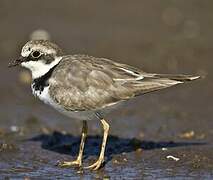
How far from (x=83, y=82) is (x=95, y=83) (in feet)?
0.54

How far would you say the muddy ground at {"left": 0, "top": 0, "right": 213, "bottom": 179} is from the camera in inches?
412

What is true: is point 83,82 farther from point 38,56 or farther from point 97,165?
point 97,165

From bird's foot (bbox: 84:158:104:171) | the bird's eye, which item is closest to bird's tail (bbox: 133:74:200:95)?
bird's foot (bbox: 84:158:104:171)

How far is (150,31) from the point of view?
17578 mm

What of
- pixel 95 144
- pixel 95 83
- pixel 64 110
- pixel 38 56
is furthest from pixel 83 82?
pixel 95 144

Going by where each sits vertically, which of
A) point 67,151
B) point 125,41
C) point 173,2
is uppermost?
point 173,2

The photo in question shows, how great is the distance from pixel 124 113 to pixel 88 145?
1810mm

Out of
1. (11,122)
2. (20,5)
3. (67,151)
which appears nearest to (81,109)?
(67,151)

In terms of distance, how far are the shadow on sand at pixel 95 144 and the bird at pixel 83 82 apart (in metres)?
0.83

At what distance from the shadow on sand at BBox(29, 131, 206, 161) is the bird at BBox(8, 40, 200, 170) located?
0.83 meters

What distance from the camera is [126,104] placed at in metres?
10.8

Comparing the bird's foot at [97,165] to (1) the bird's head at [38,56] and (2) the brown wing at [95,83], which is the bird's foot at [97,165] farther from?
(1) the bird's head at [38,56]

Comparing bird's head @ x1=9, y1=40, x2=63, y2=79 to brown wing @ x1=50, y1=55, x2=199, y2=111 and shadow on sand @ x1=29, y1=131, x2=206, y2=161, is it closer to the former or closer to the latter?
brown wing @ x1=50, y1=55, x2=199, y2=111

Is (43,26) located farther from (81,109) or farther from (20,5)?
(81,109)
